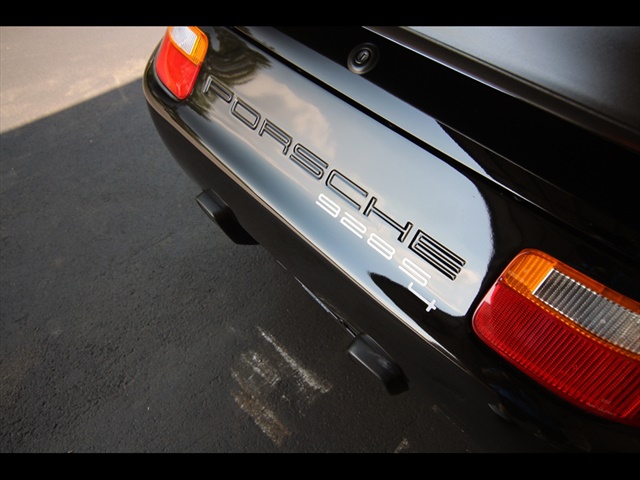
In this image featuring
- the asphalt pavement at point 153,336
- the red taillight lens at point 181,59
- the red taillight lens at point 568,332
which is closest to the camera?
the red taillight lens at point 568,332

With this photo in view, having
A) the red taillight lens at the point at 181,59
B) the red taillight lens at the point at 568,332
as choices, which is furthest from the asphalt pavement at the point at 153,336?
the red taillight lens at the point at 181,59

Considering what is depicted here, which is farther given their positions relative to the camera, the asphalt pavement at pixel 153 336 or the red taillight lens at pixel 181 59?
the asphalt pavement at pixel 153 336

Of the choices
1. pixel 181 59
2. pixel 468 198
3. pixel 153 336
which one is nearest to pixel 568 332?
pixel 468 198

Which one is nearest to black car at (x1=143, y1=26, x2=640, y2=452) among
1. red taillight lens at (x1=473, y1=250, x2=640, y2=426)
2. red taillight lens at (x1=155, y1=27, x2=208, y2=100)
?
red taillight lens at (x1=473, y1=250, x2=640, y2=426)

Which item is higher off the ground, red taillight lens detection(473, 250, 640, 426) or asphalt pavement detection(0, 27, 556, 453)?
red taillight lens detection(473, 250, 640, 426)

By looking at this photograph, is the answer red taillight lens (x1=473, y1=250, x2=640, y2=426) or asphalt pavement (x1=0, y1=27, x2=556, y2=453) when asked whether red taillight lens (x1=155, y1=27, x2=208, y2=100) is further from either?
red taillight lens (x1=473, y1=250, x2=640, y2=426)

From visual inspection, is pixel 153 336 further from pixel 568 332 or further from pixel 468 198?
pixel 568 332

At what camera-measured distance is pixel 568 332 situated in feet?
3.40

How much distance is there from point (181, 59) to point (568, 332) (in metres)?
1.41

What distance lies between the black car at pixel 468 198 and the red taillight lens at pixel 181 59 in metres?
0.17

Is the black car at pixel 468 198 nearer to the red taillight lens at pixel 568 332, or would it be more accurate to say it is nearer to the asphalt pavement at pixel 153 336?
the red taillight lens at pixel 568 332

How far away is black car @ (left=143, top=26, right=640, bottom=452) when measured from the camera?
103 centimetres

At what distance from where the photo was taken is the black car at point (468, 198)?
103 centimetres
